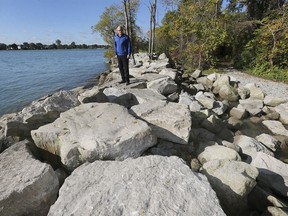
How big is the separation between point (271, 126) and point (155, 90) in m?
4.04

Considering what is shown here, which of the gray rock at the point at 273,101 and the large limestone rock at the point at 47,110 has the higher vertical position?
the large limestone rock at the point at 47,110

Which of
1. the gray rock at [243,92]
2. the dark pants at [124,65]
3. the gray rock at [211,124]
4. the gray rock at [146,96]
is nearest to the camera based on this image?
the gray rock at [211,124]

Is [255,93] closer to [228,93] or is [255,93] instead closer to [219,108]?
[228,93]

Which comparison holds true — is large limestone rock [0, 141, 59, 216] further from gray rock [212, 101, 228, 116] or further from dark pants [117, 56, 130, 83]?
gray rock [212, 101, 228, 116]

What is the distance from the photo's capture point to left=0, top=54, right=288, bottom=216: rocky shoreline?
2691 millimetres

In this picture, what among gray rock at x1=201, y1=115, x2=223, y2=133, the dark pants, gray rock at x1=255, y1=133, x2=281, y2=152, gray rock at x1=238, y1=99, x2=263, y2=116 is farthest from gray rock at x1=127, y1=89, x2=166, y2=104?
gray rock at x1=238, y1=99, x2=263, y2=116

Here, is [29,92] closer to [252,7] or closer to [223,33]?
[223,33]

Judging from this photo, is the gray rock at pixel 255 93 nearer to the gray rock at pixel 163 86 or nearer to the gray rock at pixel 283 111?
the gray rock at pixel 283 111

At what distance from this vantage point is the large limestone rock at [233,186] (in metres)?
3.35

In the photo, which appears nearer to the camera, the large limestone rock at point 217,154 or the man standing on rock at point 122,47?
the large limestone rock at point 217,154

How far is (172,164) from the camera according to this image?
3229mm

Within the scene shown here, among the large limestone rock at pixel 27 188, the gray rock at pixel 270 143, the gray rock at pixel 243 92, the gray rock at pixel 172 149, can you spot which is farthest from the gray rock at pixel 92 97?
the gray rock at pixel 243 92

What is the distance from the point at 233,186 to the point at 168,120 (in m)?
1.90

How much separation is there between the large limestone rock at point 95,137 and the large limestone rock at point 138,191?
16.2 inches
